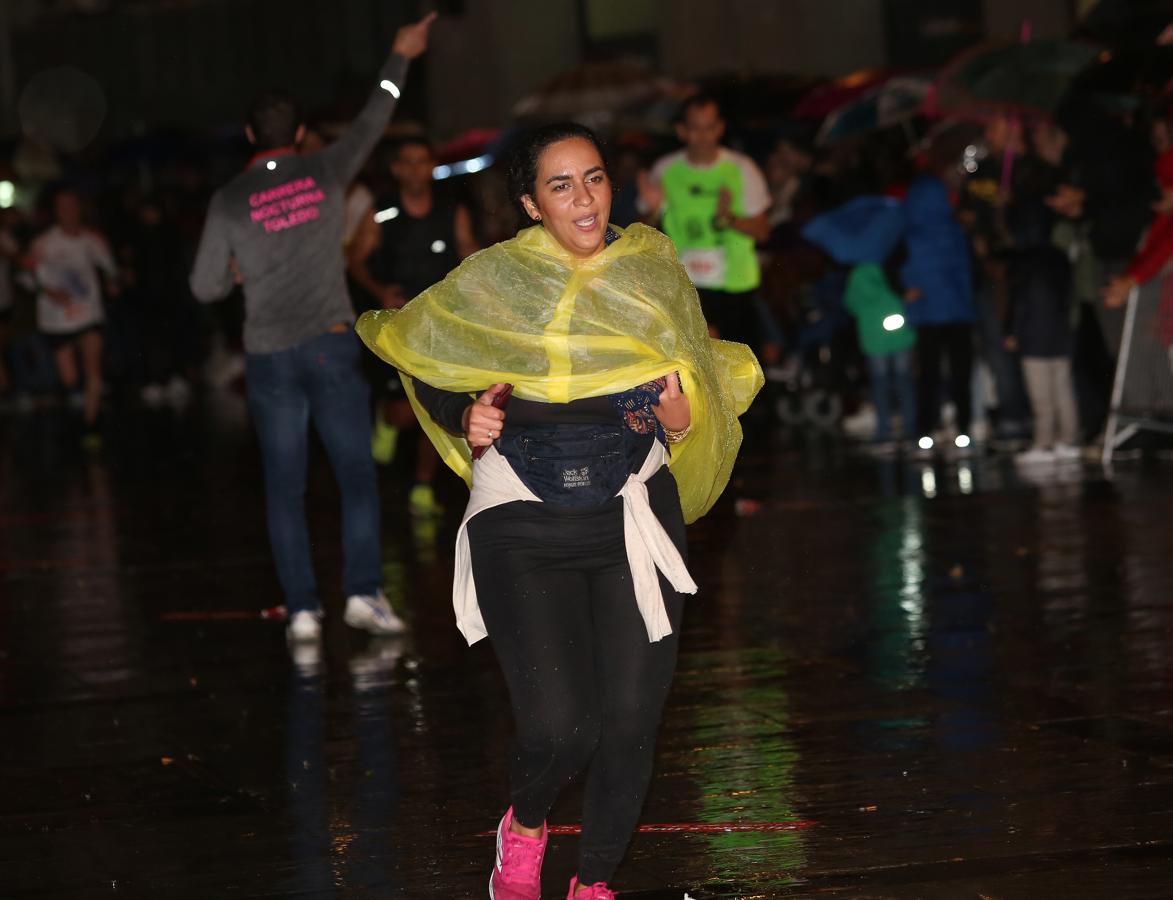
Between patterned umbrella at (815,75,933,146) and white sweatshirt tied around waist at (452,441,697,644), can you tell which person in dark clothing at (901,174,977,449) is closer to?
patterned umbrella at (815,75,933,146)

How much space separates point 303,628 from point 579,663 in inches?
169

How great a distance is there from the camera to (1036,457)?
1396 cm

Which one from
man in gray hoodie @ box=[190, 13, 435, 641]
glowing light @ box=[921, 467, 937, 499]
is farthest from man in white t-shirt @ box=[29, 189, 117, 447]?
man in gray hoodie @ box=[190, 13, 435, 641]

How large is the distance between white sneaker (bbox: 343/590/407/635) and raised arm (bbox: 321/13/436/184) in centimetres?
176

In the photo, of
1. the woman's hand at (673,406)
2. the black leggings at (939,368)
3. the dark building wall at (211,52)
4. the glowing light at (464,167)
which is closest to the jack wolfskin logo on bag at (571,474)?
the woman's hand at (673,406)

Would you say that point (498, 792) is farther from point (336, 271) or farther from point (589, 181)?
point (336, 271)

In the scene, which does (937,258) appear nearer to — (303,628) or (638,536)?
(303,628)

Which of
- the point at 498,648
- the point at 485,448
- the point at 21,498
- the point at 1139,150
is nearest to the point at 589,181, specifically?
the point at 485,448

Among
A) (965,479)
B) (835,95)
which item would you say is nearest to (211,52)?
(835,95)

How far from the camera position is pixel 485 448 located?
5062 mm

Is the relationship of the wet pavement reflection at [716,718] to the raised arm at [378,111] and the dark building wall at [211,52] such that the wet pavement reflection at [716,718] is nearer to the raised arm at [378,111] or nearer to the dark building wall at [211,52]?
the raised arm at [378,111]

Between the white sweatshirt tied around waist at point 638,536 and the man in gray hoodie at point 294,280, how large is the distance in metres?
3.81

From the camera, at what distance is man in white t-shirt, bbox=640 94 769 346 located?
12289 mm

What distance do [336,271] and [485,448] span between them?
13.1 feet
